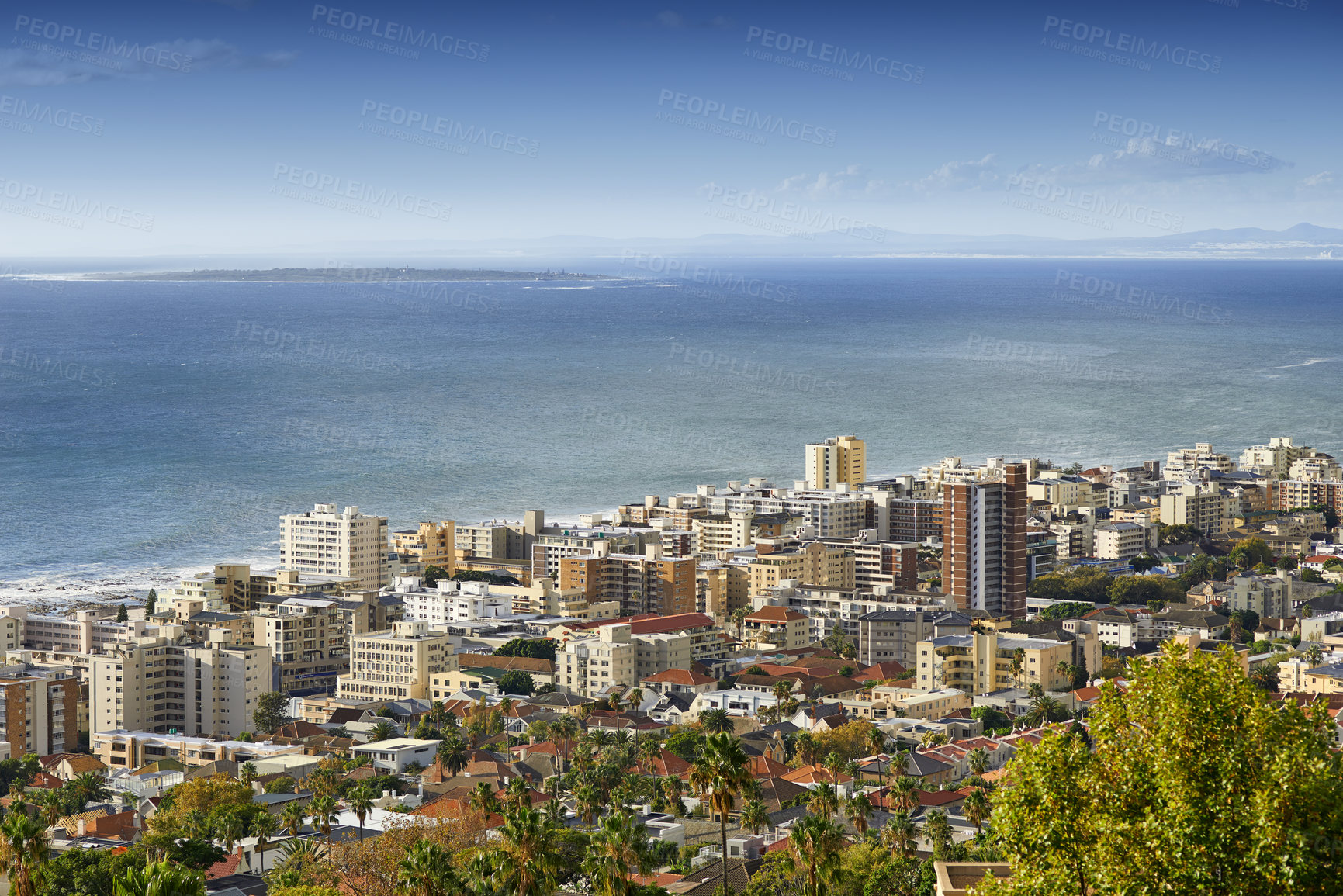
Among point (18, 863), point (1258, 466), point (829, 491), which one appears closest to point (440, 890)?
point (18, 863)

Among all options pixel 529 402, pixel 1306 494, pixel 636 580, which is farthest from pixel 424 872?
pixel 529 402

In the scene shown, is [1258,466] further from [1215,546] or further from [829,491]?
[829,491]

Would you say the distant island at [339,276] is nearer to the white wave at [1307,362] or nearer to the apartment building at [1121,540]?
the white wave at [1307,362]

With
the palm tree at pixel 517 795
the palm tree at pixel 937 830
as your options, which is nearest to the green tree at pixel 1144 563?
the palm tree at pixel 937 830

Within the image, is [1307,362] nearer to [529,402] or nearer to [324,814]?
[529,402]

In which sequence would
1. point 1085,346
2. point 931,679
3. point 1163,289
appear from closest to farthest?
point 931,679 < point 1085,346 < point 1163,289
